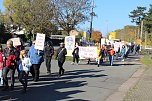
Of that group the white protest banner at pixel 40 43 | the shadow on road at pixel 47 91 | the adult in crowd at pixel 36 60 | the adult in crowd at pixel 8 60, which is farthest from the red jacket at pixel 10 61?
the white protest banner at pixel 40 43

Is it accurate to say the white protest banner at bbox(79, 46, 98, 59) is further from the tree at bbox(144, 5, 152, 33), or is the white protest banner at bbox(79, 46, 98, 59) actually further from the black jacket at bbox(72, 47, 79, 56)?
the tree at bbox(144, 5, 152, 33)

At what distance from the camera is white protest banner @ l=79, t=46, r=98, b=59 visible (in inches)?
1212

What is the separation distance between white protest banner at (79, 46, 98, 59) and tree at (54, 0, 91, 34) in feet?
53.9

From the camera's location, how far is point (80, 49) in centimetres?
3183

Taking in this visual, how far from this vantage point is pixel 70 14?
4825cm

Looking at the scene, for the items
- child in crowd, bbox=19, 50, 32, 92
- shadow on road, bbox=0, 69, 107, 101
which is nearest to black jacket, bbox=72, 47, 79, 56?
A: shadow on road, bbox=0, 69, 107, 101

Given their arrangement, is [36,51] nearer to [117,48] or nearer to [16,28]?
[117,48]

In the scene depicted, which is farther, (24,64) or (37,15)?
(37,15)

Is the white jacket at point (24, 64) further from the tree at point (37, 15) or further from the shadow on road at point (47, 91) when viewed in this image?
the tree at point (37, 15)

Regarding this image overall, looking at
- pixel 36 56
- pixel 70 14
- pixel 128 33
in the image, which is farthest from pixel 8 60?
pixel 128 33

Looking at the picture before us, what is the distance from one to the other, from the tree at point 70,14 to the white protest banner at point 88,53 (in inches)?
647

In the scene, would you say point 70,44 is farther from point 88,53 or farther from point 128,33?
point 128,33

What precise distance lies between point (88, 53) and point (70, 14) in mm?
17736

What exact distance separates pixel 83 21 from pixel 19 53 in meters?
35.4
